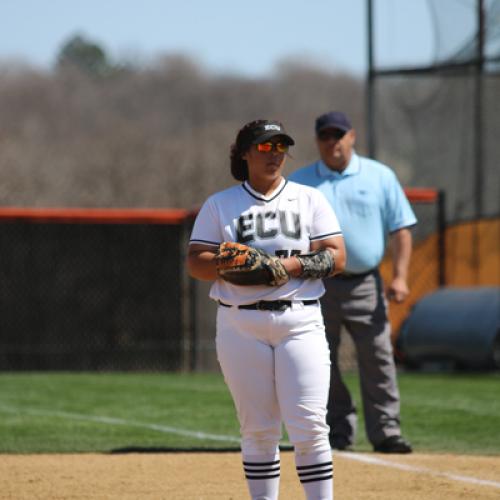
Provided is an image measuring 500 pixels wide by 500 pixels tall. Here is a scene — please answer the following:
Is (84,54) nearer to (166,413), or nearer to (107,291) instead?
(107,291)

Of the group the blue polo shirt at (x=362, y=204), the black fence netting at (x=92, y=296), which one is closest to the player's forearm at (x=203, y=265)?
the blue polo shirt at (x=362, y=204)

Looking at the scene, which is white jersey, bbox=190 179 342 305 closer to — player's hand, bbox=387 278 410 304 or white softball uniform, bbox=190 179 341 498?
white softball uniform, bbox=190 179 341 498

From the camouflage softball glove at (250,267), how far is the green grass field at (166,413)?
328cm

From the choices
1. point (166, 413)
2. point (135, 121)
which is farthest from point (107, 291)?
point (135, 121)

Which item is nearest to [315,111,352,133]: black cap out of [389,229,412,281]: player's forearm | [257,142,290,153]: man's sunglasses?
[389,229,412,281]: player's forearm

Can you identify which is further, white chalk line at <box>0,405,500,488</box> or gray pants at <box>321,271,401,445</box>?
gray pants at <box>321,271,401,445</box>

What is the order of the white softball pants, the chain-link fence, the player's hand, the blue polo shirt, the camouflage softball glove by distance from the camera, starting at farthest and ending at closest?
1. the chain-link fence
2. the blue polo shirt
3. the player's hand
4. the white softball pants
5. the camouflage softball glove

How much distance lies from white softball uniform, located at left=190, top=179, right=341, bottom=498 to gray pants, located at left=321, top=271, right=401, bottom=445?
8.05 feet

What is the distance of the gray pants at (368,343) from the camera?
8.32m

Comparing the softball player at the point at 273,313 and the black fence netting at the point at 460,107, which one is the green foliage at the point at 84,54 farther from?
the softball player at the point at 273,313

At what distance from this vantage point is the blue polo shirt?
8.21m

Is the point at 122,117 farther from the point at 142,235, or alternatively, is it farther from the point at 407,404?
the point at 407,404

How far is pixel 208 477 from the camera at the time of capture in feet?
24.2

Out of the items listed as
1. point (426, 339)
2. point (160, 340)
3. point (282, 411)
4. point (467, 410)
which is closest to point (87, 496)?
point (282, 411)
